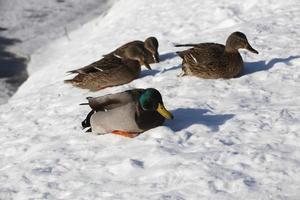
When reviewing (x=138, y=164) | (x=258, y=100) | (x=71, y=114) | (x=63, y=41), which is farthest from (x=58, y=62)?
(x=138, y=164)

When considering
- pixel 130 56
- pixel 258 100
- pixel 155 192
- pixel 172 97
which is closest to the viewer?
pixel 155 192

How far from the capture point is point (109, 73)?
9539 mm

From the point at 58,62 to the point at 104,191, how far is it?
7.25 meters

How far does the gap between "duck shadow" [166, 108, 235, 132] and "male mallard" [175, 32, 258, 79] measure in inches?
Answer: 40.3

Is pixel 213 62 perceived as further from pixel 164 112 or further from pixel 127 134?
pixel 127 134

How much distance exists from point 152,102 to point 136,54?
2.84m

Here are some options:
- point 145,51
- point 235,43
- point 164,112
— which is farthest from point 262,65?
point 164,112

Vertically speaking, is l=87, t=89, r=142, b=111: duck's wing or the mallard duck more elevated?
l=87, t=89, r=142, b=111: duck's wing

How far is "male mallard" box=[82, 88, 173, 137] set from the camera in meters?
7.30

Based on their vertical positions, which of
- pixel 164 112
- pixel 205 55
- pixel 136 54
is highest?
pixel 205 55

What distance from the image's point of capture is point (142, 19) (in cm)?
1470

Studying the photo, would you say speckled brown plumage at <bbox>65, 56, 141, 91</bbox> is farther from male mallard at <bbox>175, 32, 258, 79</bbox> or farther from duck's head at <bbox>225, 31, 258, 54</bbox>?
duck's head at <bbox>225, 31, 258, 54</bbox>

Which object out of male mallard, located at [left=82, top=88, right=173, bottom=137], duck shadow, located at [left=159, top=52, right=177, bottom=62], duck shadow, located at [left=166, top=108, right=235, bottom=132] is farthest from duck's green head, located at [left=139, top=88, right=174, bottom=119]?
duck shadow, located at [left=159, top=52, right=177, bottom=62]

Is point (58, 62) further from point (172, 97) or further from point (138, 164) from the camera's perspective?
point (138, 164)
